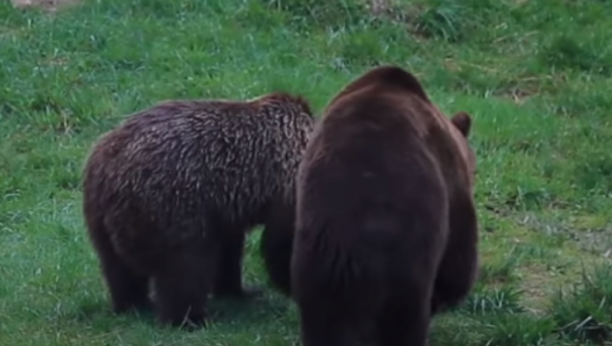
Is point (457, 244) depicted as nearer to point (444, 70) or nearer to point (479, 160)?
point (479, 160)

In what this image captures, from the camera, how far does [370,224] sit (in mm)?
6254

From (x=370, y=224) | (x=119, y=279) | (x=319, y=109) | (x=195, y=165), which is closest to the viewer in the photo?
(x=370, y=224)

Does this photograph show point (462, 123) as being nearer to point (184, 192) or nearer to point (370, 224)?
point (184, 192)

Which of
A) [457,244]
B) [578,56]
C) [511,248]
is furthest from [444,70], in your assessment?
[457,244]

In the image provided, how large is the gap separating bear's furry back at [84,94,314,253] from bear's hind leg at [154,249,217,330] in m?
0.13

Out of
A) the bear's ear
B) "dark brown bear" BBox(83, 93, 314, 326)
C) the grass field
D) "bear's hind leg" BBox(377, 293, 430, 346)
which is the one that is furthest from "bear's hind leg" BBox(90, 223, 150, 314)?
"bear's hind leg" BBox(377, 293, 430, 346)

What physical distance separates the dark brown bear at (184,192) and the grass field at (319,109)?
25 centimetres

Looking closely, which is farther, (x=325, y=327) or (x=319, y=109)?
(x=319, y=109)

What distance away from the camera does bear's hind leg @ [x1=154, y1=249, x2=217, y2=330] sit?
310 inches

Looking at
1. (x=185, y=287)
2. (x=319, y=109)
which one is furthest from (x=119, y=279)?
(x=319, y=109)

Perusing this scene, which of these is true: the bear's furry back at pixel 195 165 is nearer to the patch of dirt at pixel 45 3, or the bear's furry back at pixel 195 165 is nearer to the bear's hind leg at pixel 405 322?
the bear's hind leg at pixel 405 322

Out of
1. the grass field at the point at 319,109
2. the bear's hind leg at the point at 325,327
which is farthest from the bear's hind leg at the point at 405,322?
the grass field at the point at 319,109

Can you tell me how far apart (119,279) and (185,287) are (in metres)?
0.45

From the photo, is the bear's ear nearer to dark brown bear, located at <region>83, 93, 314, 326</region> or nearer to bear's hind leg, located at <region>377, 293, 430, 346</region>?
dark brown bear, located at <region>83, 93, 314, 326</region>
